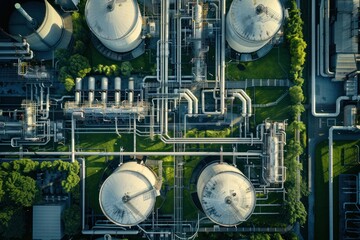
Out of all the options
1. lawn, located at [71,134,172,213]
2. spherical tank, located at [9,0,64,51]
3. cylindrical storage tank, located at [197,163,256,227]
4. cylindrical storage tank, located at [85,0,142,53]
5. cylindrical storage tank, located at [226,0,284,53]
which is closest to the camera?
cylindrical storage tank, located at [197,163,256,227]

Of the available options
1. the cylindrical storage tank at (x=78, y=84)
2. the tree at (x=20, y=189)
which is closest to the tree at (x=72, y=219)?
the tree at (x=20, y=189)

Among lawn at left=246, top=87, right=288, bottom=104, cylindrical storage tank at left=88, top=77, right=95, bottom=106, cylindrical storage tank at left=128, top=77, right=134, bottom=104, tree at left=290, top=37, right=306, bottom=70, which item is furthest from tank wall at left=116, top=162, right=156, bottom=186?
tree at left=290, top=37, right=306, bottom=70

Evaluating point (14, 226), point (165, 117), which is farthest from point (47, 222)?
point (165, 117)

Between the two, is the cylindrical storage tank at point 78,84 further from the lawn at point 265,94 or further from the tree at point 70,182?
the lawn at point 265,94

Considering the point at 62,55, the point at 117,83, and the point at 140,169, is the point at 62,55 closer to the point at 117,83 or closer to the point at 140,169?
the point at 117,83

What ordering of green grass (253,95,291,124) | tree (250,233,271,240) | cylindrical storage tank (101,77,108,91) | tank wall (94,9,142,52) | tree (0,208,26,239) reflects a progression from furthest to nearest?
green grass (253,95,291,124), cylindrical storage tank (101,77,108,91), tree (250,233,271,240), tree (0,208,26,239), tank wall (94,9,142,52)

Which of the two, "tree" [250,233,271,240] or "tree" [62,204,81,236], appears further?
"tree" [62,204,81,236]

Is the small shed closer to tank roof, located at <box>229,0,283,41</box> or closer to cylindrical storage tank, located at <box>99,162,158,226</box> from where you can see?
cylindrical storage tank, located at <box>99,162,158,226</box>
